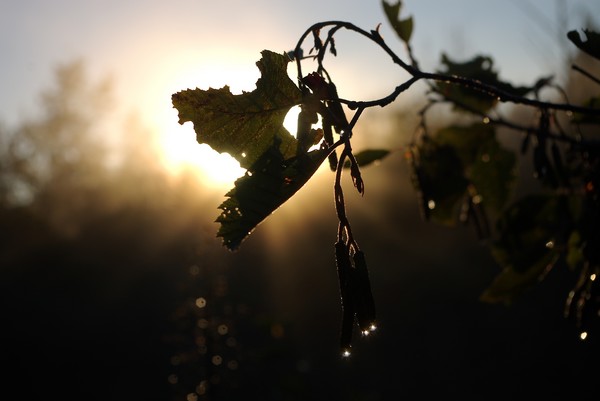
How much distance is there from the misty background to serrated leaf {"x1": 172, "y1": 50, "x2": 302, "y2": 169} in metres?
1.50

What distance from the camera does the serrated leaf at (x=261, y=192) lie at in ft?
1.89

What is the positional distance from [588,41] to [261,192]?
1.35ft

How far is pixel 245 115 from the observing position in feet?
2.13

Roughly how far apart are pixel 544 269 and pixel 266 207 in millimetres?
682

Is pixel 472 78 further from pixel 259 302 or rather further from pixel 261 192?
pixel 259 302

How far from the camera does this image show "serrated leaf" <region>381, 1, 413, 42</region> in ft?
3.30

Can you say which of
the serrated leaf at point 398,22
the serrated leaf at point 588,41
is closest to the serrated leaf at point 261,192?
the serrated leaf at point 588,41

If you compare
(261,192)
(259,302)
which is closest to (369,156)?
(261,192)

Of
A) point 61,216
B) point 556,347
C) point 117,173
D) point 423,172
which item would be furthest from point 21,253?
point 423,172

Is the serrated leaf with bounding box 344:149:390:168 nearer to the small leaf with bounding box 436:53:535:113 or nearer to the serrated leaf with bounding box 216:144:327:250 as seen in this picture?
the small leaf with bounding box 436:53:535:113

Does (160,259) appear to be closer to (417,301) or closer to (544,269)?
(417,301)

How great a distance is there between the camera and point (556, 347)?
631cm

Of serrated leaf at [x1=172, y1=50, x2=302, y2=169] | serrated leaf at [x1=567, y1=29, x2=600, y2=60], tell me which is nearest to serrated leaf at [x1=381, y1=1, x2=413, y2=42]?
serrated leaf at [x1=567, y1=29, x2=600, y2=60]

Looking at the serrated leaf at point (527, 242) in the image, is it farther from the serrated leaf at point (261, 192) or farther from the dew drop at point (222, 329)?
the dew drop at point (222, 329)
